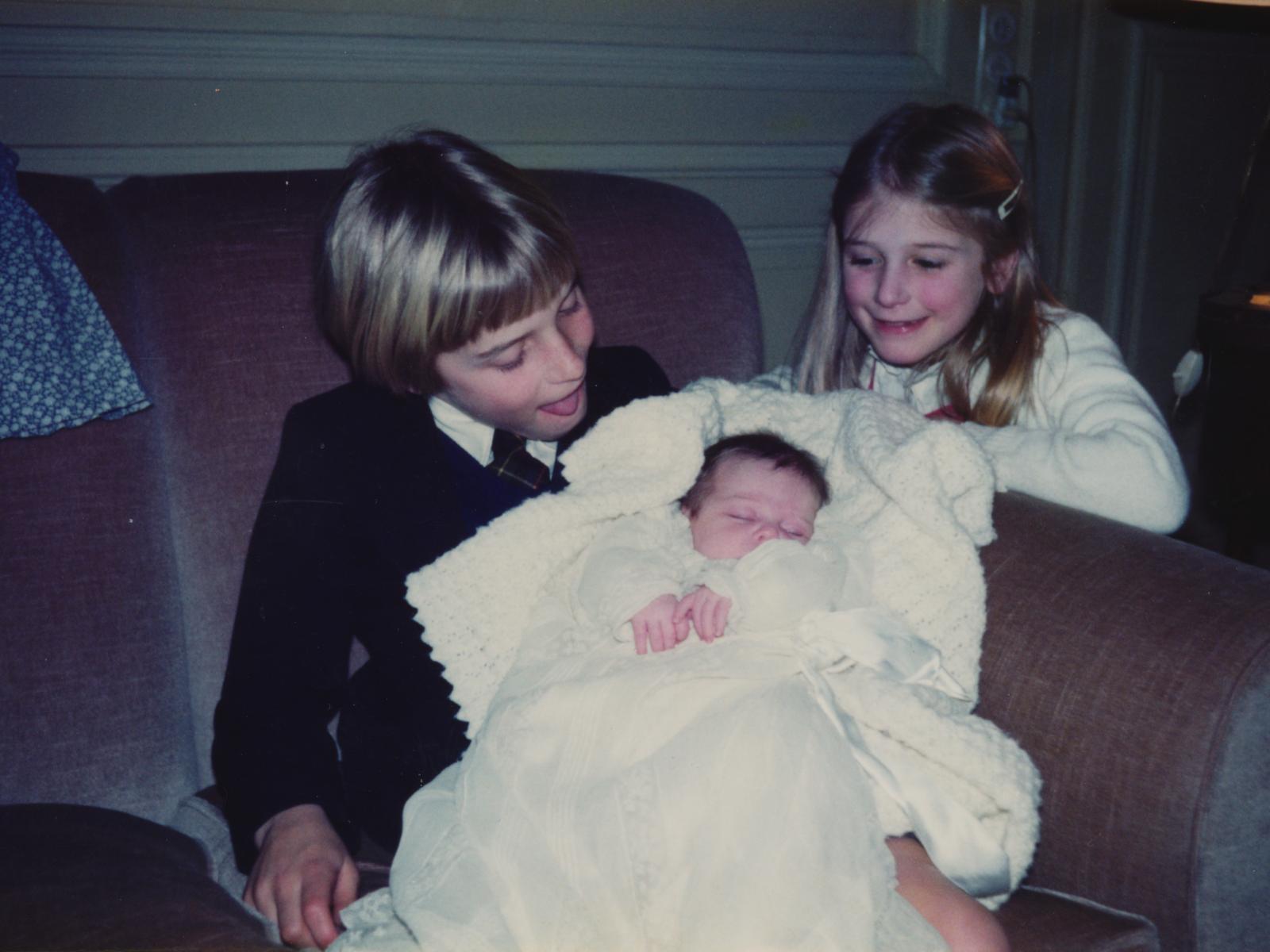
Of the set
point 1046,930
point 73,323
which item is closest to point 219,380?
point 73,323

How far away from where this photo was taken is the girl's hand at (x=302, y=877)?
90cm

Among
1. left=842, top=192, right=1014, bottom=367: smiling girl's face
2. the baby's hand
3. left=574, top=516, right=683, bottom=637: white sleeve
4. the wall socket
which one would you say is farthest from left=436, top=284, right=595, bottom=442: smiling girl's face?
the wall socket

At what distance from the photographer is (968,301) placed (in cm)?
147

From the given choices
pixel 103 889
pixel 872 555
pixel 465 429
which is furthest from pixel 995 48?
pixel 103 889

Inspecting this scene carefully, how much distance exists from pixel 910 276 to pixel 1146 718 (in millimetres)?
739

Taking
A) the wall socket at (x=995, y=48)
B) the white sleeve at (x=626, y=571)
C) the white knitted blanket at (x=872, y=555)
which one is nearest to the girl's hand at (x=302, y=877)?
the white knitted blanket at (x=872, y=555)

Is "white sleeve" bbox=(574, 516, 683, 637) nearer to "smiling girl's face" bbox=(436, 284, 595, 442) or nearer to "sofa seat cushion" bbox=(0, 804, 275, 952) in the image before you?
"smiling girl's face" bbox=(436, 284, 595, 442)

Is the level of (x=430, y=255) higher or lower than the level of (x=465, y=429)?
higher

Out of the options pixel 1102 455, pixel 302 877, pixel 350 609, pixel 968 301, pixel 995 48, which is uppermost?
pixel 995 48

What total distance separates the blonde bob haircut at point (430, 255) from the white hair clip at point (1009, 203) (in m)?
0.70

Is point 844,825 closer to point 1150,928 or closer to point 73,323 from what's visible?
point 1150,928

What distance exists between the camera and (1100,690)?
929 millimetres

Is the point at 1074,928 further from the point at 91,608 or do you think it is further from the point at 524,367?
the point at 91,608

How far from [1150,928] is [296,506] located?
0.94 metres
